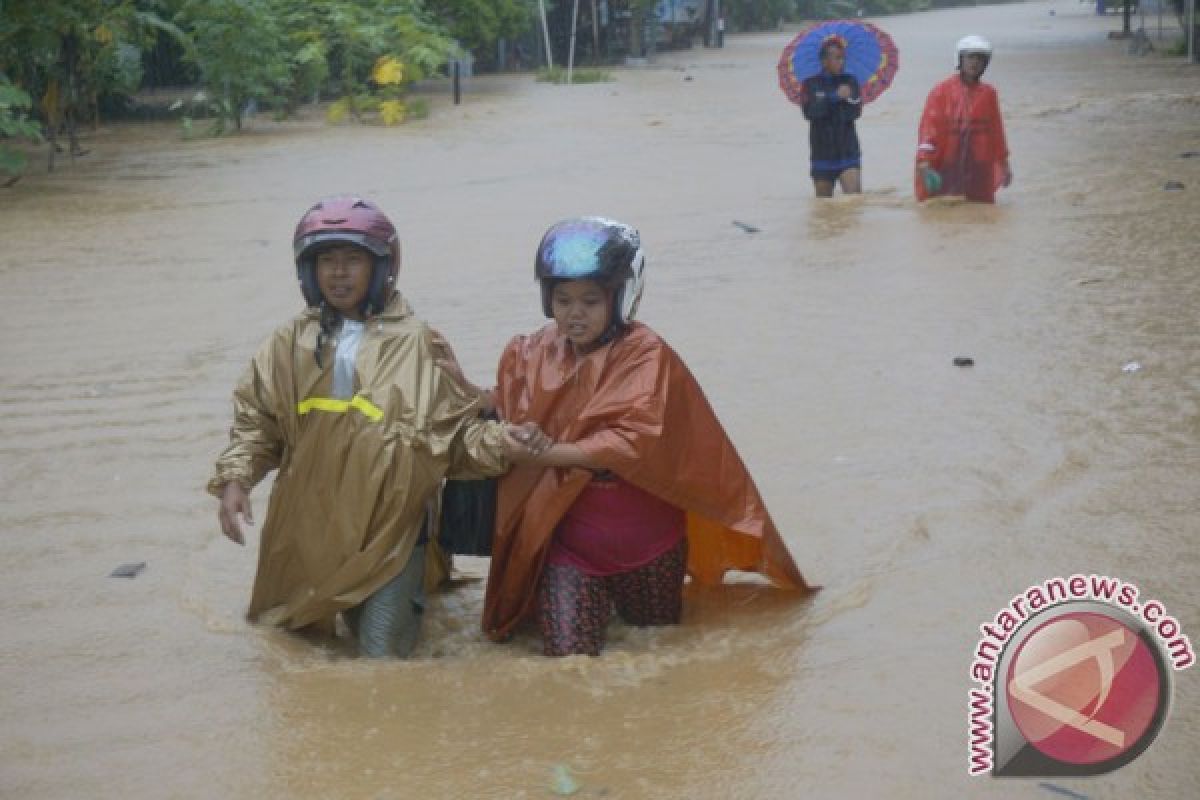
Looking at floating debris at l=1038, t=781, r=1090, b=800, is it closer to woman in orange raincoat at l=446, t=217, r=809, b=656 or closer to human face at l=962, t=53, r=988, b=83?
woman in orange raincoat at l=446, t=217, r=809, b=656

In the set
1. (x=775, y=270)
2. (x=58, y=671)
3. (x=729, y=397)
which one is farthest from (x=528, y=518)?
(x=775, y=270)

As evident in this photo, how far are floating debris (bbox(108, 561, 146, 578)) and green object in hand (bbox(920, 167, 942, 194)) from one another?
29.9ft

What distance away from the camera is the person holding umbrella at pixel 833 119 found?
13297mm

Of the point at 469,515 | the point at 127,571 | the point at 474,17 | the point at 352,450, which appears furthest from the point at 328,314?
the point at 474,17

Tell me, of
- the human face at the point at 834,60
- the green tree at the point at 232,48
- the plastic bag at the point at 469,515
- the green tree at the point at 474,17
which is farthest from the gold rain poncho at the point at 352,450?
the green tree at the point at 474,17

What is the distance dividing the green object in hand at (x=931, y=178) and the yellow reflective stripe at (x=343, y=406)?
374 inches

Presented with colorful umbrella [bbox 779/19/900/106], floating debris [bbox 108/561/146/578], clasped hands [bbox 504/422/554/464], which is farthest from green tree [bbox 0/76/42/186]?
clasped hands [bbox 504/422/554/464]

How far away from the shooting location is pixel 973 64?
1291cm

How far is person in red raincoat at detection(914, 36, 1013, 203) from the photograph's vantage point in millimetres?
12984

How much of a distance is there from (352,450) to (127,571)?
1270 millimetres

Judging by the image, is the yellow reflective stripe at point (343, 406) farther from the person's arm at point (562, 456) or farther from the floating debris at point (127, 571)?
the floating debris at point (127, 571)

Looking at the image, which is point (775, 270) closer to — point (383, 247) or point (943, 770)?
point (383, 247)

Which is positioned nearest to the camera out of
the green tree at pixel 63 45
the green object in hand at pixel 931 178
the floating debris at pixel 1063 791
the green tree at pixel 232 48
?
the floating debris at pixel 1063 791

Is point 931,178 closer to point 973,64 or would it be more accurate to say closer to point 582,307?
point 973,64
